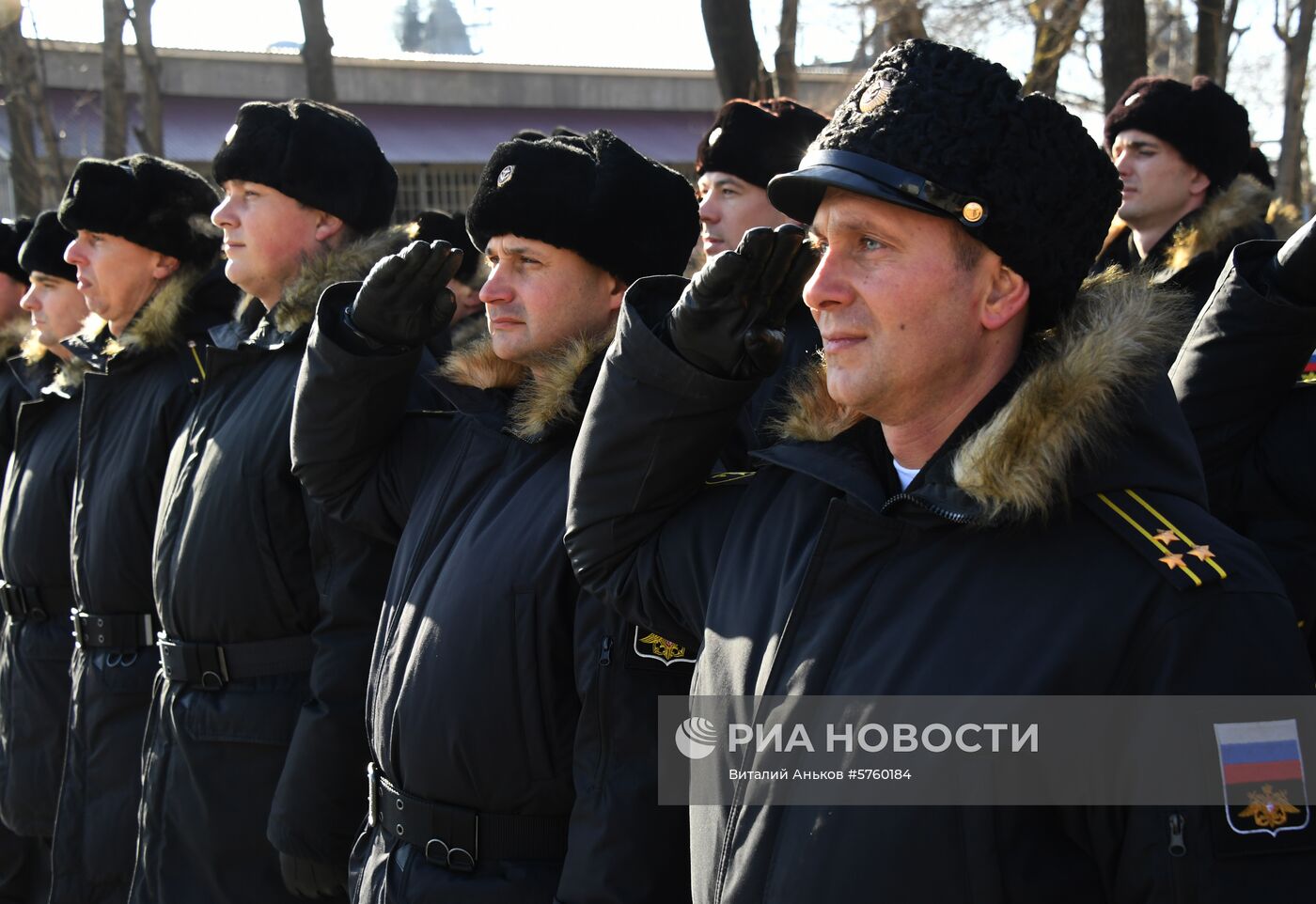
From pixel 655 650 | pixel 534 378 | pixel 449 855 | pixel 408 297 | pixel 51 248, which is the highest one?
pixel 408 297


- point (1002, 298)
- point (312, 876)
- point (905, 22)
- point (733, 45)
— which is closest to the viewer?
point (1002, 298)

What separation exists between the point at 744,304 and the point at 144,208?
10.2 feet

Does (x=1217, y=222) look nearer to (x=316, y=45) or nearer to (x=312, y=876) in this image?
(x=312, y=876)

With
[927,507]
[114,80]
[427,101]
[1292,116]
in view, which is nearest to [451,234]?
[927,507]

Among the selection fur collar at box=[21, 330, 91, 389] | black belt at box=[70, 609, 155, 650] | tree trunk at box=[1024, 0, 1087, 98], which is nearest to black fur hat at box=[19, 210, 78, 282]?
fur collar at box=[21, 330, 91, 389]

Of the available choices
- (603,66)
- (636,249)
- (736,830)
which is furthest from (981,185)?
(603,66)

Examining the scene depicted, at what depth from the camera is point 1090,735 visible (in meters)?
1.70

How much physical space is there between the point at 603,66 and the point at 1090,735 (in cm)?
2102

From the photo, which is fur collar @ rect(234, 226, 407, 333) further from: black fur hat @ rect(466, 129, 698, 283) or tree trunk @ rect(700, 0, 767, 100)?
tree trunk @ rect(700, 0, 767, 100)

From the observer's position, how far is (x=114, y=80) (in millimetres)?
10195

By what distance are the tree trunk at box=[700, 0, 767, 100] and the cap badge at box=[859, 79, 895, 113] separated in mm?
5658

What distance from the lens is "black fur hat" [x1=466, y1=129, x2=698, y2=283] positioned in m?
2.97

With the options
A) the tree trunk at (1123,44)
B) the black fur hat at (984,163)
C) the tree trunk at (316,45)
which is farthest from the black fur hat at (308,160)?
the tree trunk at (316,45)

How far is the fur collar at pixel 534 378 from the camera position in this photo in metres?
2.73
